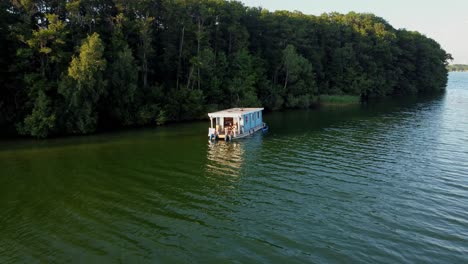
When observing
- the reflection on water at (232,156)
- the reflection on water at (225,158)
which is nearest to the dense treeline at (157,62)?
the reflection on water at (232,156)

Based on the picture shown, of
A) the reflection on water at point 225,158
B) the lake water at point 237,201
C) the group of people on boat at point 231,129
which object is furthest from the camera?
the group of people on boat at point 231,129

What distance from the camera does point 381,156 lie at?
2894 cm

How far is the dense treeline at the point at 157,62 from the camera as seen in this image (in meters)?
39.7

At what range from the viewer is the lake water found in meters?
13.8

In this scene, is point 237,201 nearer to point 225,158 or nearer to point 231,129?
point 225,158

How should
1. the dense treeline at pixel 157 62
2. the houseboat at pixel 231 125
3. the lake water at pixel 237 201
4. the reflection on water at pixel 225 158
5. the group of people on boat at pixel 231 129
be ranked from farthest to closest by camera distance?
the dense treeline at pixel 157 62, the group of people on boat at pixel 231 129, the houseboat at pixel 231 125, the reflection on water at pixel 225 158, the lake water at pixel 237 201

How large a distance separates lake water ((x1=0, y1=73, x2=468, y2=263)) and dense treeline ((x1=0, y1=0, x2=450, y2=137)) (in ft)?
26.3

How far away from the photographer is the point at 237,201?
19.1 m

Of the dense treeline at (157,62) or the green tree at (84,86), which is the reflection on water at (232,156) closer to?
the green tree at (84,86)

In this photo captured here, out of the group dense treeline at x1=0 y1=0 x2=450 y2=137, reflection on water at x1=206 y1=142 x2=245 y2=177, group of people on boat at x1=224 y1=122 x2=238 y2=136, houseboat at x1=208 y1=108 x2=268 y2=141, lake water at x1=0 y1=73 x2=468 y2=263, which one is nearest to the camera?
lake water at x1=0 y1=73 x2=468 y2=263

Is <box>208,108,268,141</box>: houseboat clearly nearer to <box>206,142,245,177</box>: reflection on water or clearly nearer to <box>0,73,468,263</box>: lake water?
<box>206,142,245,177</box>: reflection on water

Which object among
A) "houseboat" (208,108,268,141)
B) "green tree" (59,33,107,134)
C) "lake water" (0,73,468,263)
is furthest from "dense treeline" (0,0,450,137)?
"houseboat" (208,108,268,141)

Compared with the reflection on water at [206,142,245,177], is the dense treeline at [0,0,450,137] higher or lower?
higher

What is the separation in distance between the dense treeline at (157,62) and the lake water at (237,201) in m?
8.01
